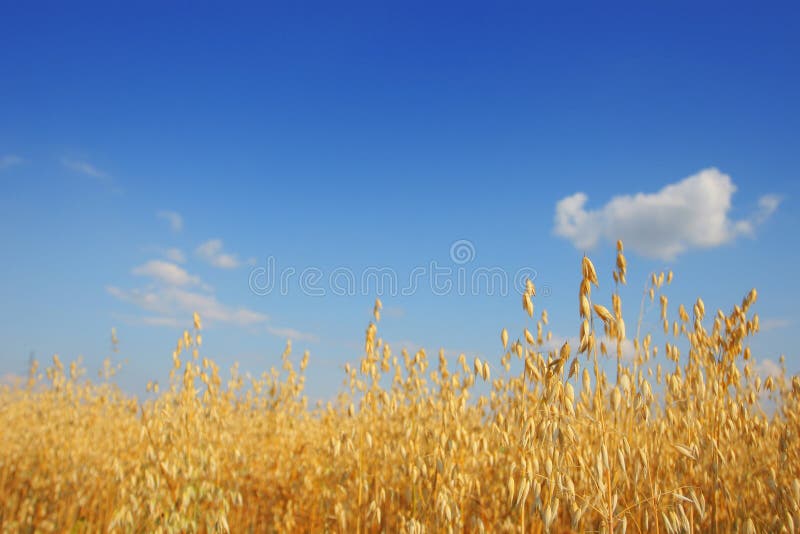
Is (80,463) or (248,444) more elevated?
(248,444)

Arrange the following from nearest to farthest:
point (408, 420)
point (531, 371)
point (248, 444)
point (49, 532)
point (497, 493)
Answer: point (531, 371), point (49, 532), point (497, 493), point (408, 420), point (248, 444)

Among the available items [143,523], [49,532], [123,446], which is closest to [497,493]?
[143,523]

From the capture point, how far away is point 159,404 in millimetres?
5133

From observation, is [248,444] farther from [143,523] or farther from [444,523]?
[444,523]

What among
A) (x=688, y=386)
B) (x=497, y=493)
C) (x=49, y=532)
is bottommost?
(x=49, y=532)

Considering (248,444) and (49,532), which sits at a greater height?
(248,444)

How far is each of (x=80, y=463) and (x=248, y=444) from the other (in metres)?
1.62

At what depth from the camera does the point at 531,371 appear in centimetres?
244

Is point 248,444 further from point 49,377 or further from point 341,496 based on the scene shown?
point 49,377

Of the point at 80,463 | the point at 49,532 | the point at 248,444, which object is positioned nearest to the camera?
the point at 49,532

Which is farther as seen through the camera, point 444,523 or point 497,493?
point 497,493

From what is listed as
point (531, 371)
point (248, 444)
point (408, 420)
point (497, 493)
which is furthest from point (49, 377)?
point (531, 371)

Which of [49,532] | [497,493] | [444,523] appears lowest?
[49,532]

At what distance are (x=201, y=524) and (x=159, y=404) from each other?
2098mm
